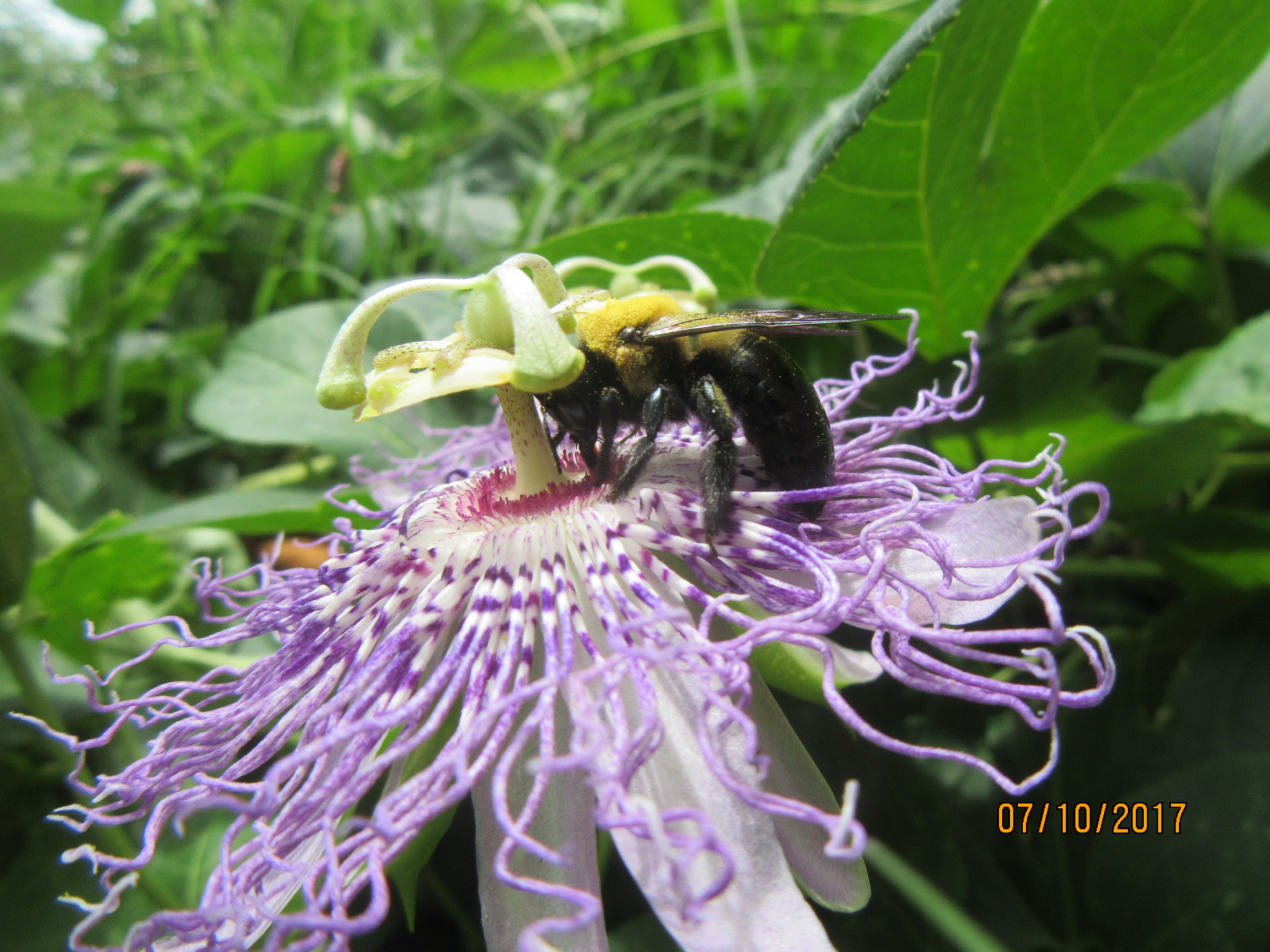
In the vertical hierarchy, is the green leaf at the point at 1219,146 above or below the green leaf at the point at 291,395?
below

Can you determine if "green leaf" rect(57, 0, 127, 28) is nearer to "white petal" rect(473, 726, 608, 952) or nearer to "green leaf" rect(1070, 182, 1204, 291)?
"green leaf" rect(1070, 182, 1204, 291)

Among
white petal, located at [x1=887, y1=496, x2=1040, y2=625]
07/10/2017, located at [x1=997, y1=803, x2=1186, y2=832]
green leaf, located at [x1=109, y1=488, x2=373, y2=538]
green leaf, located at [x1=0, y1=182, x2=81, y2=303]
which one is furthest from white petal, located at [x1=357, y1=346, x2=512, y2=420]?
07/10/2017, located at [x1=997, y1=803, x2=1186, y2=832]

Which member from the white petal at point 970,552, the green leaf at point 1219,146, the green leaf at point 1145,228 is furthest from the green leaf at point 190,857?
the green leaf at point 1219,146

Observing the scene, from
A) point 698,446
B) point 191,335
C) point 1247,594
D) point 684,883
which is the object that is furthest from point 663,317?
point 191,335

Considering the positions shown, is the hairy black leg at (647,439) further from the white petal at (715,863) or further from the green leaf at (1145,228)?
the green leaf at (1145,228)

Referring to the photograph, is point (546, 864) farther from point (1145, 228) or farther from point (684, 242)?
point (1145, 228)

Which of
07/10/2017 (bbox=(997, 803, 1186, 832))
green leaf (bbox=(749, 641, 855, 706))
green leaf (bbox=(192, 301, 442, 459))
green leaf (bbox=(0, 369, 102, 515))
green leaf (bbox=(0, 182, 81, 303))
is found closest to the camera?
green leaf (bbox=(749, 641, 855, 706))
